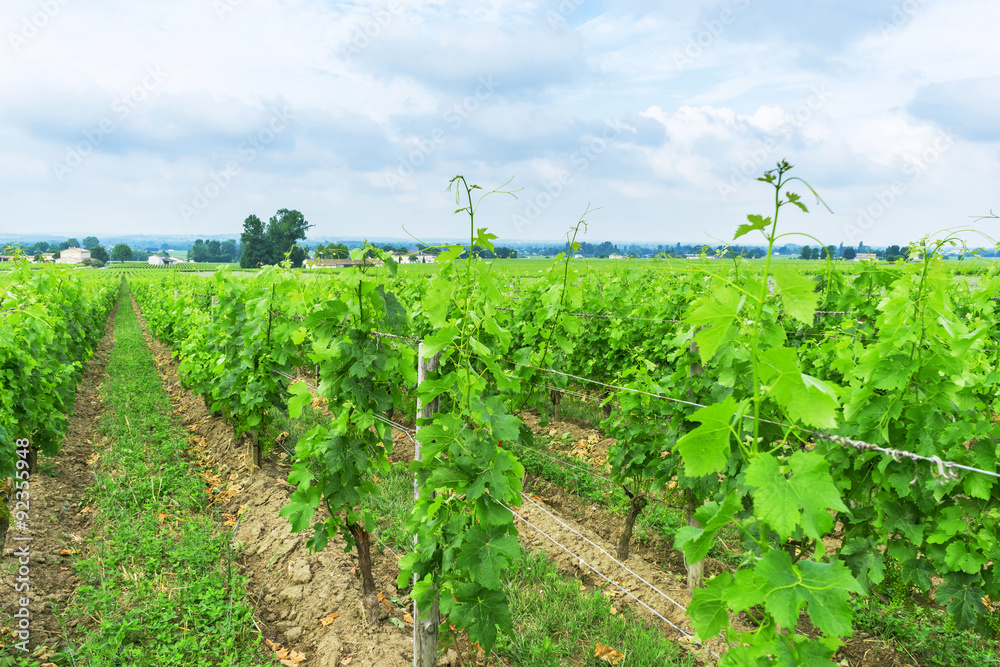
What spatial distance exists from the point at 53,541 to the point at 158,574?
4.06ft

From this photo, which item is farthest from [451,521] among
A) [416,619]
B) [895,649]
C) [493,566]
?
[895,649]

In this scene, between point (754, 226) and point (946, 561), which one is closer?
point (754, 226)

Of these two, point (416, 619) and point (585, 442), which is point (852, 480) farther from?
point (585, 442)

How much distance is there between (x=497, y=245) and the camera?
275 cm

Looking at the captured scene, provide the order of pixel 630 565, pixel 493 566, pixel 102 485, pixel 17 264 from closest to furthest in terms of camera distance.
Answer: pixel 493 566, pixel 630 565, pixel 102 485, pixel 17 264

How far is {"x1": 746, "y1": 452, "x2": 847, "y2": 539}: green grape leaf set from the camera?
4.26 ft

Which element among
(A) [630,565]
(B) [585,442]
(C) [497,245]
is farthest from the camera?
(B) [585,442]

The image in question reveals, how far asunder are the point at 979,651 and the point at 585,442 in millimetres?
4157

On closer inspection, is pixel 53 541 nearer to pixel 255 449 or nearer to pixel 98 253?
pixel 255 449

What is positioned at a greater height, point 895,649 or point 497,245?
point 497,245

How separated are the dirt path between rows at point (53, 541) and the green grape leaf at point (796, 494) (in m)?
4.13

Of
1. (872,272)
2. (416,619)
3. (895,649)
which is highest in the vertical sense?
(872,272)

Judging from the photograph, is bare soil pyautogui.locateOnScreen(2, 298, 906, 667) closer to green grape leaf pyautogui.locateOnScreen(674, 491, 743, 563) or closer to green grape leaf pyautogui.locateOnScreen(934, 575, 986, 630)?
green grape leaf pyautogui.locateOnScreen(934, 575, 986, 630)

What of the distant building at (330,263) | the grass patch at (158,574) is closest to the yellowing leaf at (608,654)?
the grass patch at (158,574)
